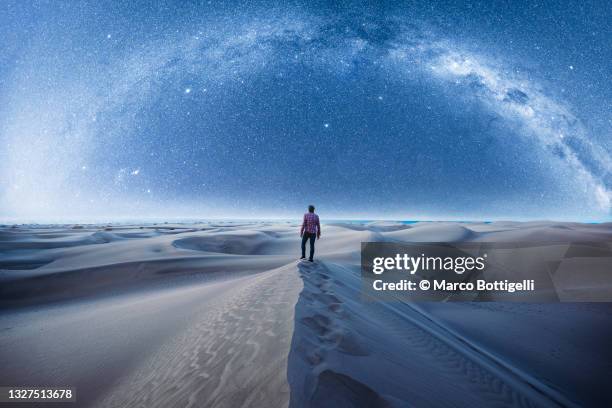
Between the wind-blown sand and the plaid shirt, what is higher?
the plaid shirt

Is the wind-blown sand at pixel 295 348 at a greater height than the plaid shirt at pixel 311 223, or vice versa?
the plaid shirt at pixel 311 223

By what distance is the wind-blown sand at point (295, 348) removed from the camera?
7.44ft

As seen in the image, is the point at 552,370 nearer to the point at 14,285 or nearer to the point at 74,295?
the point at 74,295

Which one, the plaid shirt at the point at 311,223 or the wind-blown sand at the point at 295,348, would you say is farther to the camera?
the plaid shirt at the point at 311,223

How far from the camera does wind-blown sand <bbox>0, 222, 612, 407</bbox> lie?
2.27 metres

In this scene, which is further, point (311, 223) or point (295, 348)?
point (311, 223)

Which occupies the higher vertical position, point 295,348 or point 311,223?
point 311,223

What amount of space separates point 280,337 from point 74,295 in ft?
27.2

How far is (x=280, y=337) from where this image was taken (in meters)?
2.85

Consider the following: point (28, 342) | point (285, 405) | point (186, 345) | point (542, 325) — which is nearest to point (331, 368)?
point (285, 405)

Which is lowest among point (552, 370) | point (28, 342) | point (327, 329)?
point (552, 370)

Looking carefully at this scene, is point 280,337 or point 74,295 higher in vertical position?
point 280,337

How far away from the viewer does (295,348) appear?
2.56m

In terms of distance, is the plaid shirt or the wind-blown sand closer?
the wind-blown sand
